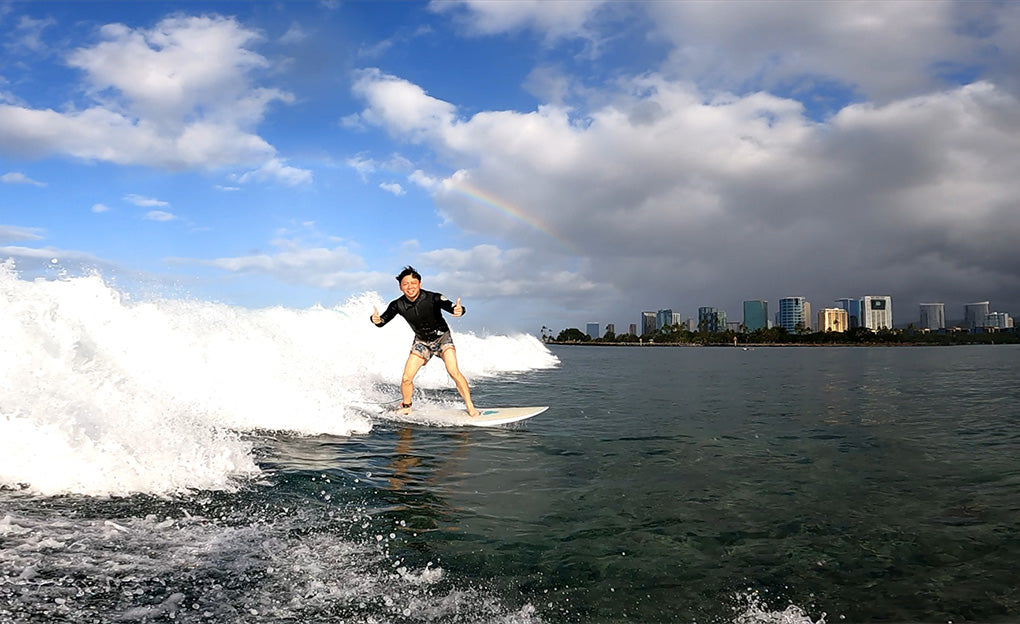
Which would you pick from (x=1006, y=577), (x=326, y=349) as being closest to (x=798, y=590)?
(x=1006, y=577)

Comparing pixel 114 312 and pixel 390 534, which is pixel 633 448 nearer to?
pixel 390 534

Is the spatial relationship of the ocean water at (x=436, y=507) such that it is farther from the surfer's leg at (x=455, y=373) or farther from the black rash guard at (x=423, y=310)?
the black rash guard at (x=423, y=310)

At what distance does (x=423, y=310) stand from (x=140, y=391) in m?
5.30

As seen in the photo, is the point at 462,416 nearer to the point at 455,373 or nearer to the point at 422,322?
the point at 455,373

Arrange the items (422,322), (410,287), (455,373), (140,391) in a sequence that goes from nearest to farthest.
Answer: (140,391), (410,287), (422,322), (455,373)

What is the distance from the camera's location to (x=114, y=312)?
40.5 feet

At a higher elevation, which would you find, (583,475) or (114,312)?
(114,312)

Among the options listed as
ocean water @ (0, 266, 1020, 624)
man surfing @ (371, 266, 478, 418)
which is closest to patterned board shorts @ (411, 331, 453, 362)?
man surfing @ (371, 266, 478, 418)

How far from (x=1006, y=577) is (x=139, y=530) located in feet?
22.8

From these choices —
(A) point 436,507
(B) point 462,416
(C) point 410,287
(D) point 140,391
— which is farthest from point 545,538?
(C) point 410,287

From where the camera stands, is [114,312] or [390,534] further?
[114,312]

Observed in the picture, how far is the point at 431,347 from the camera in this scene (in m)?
12.9

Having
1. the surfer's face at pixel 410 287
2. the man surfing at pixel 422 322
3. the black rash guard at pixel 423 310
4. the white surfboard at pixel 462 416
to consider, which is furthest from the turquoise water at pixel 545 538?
the surfer's face at pixel 410 287

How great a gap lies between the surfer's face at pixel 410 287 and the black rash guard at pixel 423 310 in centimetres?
8
